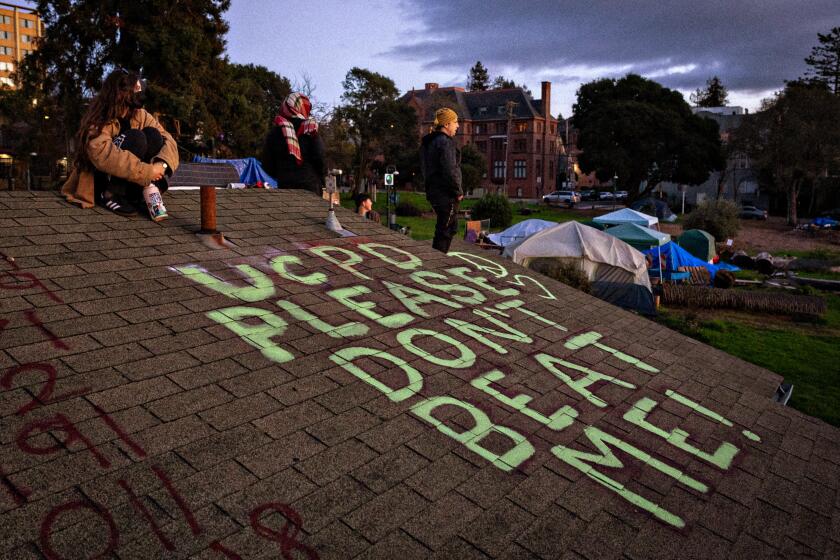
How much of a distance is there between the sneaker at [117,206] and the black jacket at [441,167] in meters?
3.59

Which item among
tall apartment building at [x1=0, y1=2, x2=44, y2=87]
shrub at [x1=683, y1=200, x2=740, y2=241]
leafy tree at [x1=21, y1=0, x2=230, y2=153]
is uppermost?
tall apartment building at [x1=0, y1=2, x2=44, y2=87]

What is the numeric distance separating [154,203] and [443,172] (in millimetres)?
3555

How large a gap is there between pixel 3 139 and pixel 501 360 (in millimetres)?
55144

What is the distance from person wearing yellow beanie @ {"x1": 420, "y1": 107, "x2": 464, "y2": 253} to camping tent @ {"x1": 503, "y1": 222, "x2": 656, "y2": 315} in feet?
38.7

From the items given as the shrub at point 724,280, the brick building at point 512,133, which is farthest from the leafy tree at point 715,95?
the shrub at point 724,280

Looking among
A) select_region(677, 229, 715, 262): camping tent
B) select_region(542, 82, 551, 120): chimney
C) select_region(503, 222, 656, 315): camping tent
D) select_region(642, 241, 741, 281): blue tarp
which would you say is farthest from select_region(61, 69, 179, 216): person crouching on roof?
select_region(542, 82, 551, 120): chimney

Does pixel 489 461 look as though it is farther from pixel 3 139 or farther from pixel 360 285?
pixel 3 139

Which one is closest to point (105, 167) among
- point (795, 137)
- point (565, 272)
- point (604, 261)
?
point (565, 272)

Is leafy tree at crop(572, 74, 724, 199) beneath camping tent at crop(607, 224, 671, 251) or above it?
above

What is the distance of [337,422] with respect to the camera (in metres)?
3.18

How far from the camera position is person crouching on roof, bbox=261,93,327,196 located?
28.2 ft

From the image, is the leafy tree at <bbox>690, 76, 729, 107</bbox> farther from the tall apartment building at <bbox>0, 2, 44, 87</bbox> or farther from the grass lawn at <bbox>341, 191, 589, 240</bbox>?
the tall apartment building at <bbox>0, 2, 44, 87</bbox>

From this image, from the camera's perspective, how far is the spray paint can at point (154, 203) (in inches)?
216

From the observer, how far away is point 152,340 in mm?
3527
